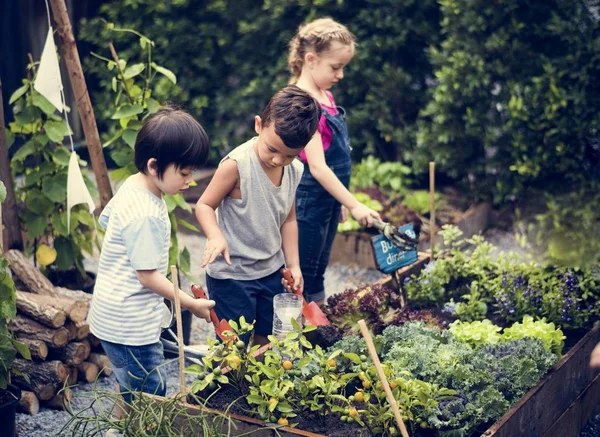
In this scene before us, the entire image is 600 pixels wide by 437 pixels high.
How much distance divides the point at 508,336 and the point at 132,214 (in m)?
1.70

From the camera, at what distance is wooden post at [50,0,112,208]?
12.8 feet

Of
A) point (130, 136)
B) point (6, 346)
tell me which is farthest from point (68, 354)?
point (130, 136)

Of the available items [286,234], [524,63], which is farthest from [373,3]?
[286,234]

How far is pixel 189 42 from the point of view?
288 inches

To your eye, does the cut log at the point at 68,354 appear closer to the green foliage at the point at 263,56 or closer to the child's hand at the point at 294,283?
the child's hand at the point at 294,283

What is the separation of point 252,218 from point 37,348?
4.00ft

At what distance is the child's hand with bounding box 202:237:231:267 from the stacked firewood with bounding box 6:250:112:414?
1.01 metres

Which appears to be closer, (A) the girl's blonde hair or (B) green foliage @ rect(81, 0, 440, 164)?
(A) the girl's blonde hair

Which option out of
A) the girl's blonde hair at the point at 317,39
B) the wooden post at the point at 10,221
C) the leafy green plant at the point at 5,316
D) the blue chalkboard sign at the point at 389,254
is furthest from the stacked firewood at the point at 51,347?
the girl's blonde hair at the point at 317,39

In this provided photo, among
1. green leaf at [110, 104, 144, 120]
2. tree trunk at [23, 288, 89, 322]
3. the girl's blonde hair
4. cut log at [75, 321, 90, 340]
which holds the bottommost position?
cut log at [75, 321, 90, 340]

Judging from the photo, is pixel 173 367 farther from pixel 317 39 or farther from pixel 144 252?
pixel 317 39

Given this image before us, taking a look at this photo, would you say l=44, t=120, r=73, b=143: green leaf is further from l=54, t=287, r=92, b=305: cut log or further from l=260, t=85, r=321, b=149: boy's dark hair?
l=260, t=85, r=321, b=149: boy's dark hair

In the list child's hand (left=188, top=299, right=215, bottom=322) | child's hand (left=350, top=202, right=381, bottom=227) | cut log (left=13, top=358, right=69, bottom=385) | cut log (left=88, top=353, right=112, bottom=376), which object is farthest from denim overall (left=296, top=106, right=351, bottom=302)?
child's hand (left=188, top=299, right=215, bottom=322)

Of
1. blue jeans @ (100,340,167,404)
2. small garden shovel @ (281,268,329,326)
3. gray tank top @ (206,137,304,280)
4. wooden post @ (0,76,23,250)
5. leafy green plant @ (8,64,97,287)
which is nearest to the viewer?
blue jeans @ (100,340,167,404)
